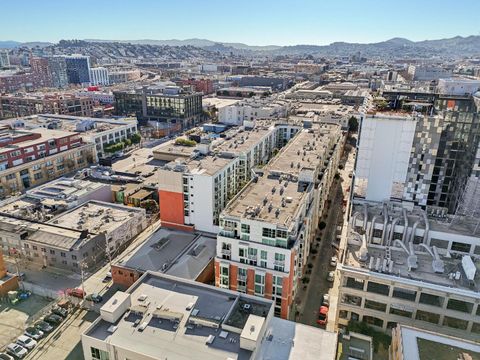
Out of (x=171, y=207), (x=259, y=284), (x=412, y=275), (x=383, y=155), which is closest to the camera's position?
(x=412, y=275)

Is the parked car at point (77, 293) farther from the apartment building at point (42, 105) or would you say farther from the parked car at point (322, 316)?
the apartment building at point (42, 105)

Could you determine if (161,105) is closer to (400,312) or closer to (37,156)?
(37,156)

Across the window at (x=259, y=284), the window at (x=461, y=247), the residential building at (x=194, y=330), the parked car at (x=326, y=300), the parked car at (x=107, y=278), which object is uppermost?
the window at (x=461, y=247)

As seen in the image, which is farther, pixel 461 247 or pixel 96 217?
pixel 96 217

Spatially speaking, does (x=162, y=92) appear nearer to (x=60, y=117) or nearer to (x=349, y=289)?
(x=60, y=117)

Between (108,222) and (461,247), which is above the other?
(461,247)

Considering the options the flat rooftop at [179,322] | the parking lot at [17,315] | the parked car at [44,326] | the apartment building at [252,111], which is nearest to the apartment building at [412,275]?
the flat rooftop at [179,322]

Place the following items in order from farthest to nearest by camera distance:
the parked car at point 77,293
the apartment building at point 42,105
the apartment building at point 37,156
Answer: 1. the apartment building at point 42,105
2. the apartment building at point 37,156
3. the parked car at point 77,293

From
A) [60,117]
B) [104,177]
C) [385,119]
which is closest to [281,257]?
[385,119]

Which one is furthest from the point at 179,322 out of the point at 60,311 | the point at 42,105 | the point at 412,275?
the point at 42,105
